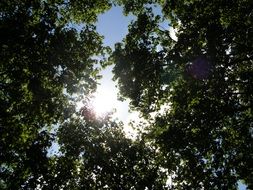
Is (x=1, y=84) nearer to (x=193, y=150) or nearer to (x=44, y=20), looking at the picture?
(x=44, y=20)

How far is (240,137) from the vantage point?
24.9 meters

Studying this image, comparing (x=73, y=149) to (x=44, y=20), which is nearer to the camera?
(x=44, y=20)

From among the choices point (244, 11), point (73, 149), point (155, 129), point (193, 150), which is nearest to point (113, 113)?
point (73, 149)

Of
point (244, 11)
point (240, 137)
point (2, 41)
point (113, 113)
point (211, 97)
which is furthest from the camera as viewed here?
point (113, 113)

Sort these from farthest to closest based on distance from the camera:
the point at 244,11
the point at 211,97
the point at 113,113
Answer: the point at 113,113 → the point at 211,97 → the point at 244,11

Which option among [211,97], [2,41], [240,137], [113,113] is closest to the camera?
[2,41]

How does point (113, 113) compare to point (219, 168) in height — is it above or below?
above

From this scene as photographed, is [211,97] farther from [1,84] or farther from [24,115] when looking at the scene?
[1,84]

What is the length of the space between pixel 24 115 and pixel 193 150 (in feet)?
32.2

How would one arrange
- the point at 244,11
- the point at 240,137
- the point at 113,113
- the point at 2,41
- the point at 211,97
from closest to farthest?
the point at 2,41, the point at 244,11, the point at 211,97, the point at 240,137, the point at 113,113

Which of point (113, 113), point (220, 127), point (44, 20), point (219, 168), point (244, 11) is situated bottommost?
point (219, 168)

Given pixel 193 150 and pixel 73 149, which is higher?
pixel 73 149

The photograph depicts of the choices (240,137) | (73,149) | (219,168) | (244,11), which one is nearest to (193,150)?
(219,168)

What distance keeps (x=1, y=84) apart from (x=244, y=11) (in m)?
14.3
